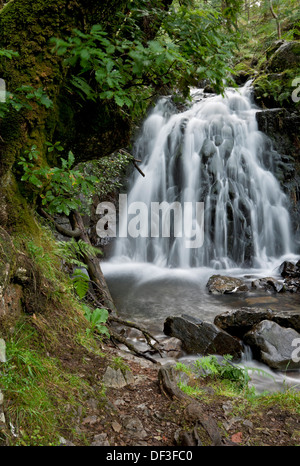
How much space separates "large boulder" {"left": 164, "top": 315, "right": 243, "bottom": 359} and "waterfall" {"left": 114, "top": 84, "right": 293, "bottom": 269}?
6.14 metres

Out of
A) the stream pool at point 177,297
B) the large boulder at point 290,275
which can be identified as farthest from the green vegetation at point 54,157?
the large boulder at point 290,275

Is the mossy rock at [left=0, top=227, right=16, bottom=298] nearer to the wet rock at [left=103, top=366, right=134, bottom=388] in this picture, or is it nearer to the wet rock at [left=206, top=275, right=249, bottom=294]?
the wet rock at [left=103, top=366, right=134, bottom=388]

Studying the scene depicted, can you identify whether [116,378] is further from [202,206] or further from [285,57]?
[285,57]

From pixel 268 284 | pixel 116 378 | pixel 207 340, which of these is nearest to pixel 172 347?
pixel 207 340

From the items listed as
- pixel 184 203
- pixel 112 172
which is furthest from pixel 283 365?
pixel 184 203

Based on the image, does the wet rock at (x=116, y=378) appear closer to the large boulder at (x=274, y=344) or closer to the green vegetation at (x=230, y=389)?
the green vegetation at (x=230, y=389)

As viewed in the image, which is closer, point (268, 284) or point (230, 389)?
point (230, 389)

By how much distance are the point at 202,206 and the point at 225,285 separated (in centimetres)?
405

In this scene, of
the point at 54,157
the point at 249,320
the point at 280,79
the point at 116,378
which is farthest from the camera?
the point at 280,79

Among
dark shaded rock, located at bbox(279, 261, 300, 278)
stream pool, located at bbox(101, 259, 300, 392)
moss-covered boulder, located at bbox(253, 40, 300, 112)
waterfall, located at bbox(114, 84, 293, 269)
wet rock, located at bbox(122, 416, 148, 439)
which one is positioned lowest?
stream pool, located at bbox(101, 259, 300, 392)

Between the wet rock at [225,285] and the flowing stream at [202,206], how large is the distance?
2.83 feet

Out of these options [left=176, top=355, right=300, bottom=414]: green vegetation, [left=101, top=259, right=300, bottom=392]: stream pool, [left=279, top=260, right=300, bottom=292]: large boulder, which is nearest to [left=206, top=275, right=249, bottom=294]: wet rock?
[left=101, top=259, right=300, bottom=392]: stream pool

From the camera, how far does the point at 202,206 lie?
12016mm

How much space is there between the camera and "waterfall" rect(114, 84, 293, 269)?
38.1 ft
